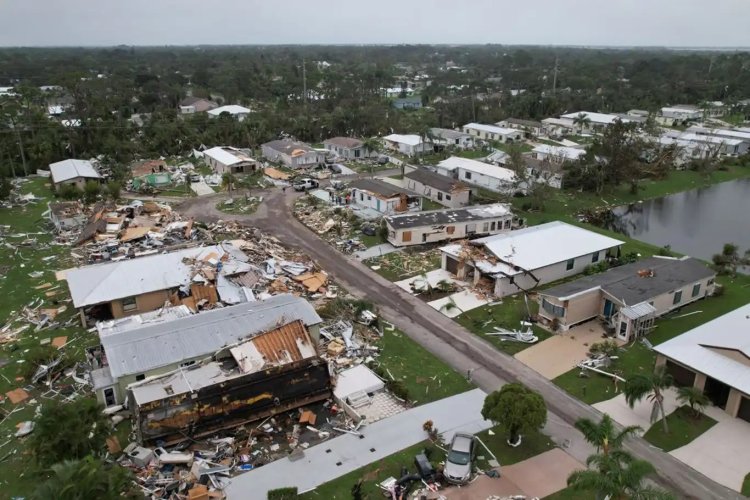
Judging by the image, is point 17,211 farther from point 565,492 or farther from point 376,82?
point 376,82

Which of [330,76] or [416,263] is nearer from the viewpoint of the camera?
[416,263]

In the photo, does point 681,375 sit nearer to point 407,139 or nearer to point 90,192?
point 90,192

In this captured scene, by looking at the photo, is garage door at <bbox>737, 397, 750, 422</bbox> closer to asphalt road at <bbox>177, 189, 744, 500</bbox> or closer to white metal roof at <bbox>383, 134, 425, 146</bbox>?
asphalt road at <bbox>177, 189, 744, 500</bbox>

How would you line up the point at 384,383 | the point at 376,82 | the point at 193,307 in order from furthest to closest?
the point at 376,82
the point at 193,307
the point at 384,383

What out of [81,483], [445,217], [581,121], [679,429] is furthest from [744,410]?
[581,121]

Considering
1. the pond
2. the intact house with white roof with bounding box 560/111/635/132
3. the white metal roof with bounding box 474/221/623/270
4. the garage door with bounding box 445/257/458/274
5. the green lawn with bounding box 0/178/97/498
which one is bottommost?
the pond

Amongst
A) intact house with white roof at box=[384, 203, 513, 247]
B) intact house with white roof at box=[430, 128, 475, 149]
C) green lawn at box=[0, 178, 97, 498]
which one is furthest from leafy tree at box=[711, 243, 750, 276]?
intact house with white roof at box=[430, 128, 475, 149]

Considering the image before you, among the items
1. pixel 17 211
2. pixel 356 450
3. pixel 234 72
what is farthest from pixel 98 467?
pixel 234 72
